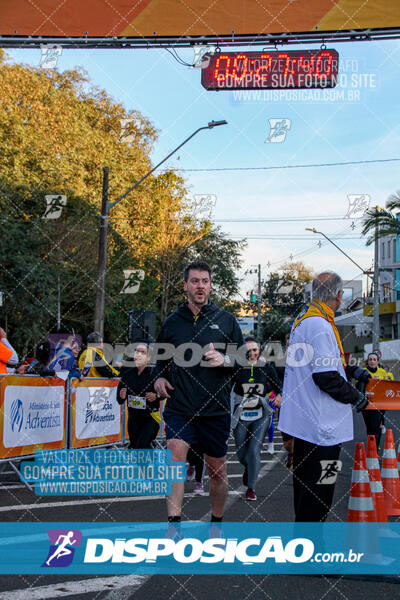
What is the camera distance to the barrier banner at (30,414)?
914 centimetres

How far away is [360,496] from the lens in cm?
602

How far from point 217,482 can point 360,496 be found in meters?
1.10

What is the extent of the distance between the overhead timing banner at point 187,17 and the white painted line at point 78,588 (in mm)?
7448

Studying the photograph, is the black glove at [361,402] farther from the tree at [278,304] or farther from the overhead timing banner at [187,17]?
the tree at [278,304]

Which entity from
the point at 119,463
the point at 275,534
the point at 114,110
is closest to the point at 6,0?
the point at 119,463

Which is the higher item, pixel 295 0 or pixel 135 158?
pixel 135 158

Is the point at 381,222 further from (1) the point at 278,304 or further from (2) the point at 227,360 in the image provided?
Answer: (1) the point at 278,304

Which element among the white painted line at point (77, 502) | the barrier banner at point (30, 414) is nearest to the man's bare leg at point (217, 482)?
the white painted line at point (77, 502)

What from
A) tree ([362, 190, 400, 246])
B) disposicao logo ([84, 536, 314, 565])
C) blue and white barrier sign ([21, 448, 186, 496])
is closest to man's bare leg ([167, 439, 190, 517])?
disposicao logo ([84, 536, 314, 565])

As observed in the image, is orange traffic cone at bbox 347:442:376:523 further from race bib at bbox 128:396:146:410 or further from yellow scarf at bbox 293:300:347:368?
race bib at bbox 128:396:146:410

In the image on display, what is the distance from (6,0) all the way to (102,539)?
7.55 m

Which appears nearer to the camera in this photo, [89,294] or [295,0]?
[295,0]

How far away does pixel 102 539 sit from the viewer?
20.1 ft

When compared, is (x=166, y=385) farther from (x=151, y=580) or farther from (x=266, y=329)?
(x=266, y=329)
